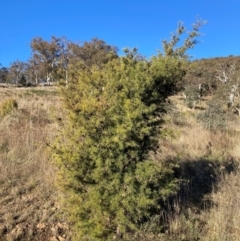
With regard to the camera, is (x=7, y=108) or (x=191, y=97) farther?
(x=191, y=97)

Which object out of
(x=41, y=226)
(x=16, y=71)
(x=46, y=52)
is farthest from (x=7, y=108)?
(x=16, y=71)

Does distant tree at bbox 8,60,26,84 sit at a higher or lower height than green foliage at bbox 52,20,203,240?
higher

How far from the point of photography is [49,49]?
164 feet

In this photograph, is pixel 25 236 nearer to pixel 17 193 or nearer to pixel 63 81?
pixel 17 193

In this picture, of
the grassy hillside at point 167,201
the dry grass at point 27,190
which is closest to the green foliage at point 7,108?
the grassy hillside at point 167,201

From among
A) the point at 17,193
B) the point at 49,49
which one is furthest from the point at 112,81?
the point at 49,49

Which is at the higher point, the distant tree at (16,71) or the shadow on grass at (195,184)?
the distant tree at (16,71)

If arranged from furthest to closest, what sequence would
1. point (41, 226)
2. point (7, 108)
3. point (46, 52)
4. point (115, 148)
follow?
point (46, 52), point (7, 108), point (41, 226), point (115, 148)

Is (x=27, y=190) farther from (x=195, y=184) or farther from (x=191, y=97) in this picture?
(x=191, y=97)

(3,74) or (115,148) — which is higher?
(3,74)

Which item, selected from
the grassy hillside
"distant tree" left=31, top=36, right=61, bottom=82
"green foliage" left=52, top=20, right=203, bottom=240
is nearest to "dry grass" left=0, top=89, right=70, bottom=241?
the grassy hillside

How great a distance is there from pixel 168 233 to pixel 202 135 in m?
5.33

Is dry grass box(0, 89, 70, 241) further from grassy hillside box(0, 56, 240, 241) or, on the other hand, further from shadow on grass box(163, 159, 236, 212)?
shadow on grass box(163, 159, 236, 212)

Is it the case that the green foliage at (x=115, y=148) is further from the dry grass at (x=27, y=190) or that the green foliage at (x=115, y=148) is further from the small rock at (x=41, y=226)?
the small rock at (x=41, y=226)
